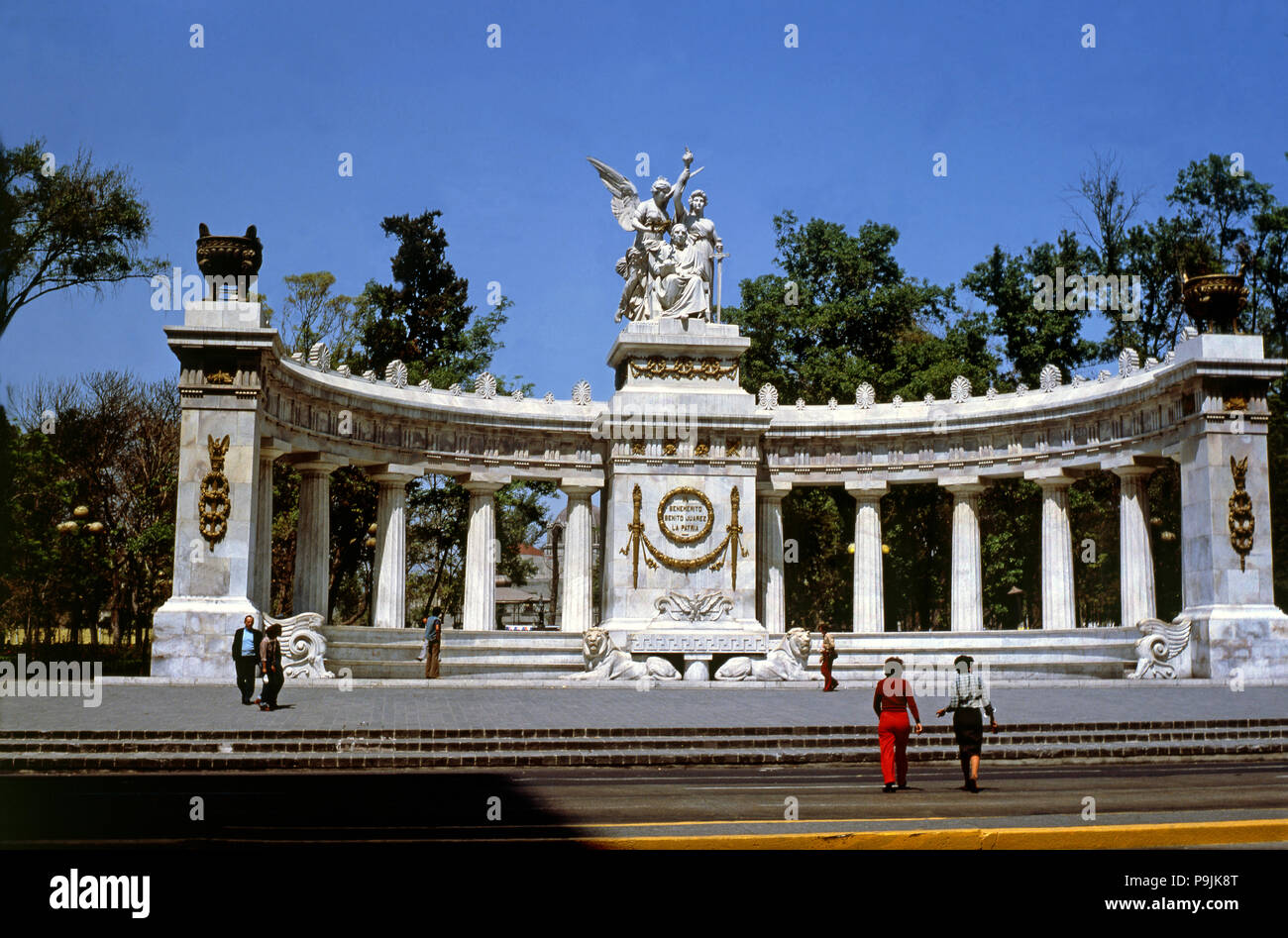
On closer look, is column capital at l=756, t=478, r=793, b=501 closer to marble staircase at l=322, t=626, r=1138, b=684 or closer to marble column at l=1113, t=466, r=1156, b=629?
marble staircase at l=322, t=626, r=1138, b=684

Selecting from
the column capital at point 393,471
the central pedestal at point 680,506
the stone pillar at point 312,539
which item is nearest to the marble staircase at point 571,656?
the central pedestal at point 680,506

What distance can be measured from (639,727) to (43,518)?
130ft

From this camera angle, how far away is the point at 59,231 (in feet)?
157

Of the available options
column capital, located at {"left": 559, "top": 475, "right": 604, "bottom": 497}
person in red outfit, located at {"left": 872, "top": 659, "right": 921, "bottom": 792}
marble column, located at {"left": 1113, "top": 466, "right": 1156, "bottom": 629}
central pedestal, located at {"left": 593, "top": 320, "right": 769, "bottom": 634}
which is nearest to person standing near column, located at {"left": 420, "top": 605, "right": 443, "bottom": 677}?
central pedestal, located at {"left": 593, "top": 320, "right": 769, "bottom": 634}

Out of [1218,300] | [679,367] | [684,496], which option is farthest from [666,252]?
[1218,300]

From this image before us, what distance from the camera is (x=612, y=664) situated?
37.8m

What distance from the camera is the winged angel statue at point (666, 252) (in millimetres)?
43938

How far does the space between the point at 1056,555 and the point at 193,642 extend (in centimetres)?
2975

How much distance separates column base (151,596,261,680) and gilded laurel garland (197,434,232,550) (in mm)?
2015

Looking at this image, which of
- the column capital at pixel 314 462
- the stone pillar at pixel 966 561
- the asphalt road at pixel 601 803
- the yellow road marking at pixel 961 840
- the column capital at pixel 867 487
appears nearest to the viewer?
the yellow road marking at pixel 961 840

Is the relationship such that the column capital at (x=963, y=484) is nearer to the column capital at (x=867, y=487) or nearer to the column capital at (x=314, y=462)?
the column capital at (x=867, y=487)

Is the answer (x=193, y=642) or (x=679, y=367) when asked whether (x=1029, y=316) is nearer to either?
(x=679, y=367)

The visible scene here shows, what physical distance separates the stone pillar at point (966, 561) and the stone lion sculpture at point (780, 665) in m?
12.0
